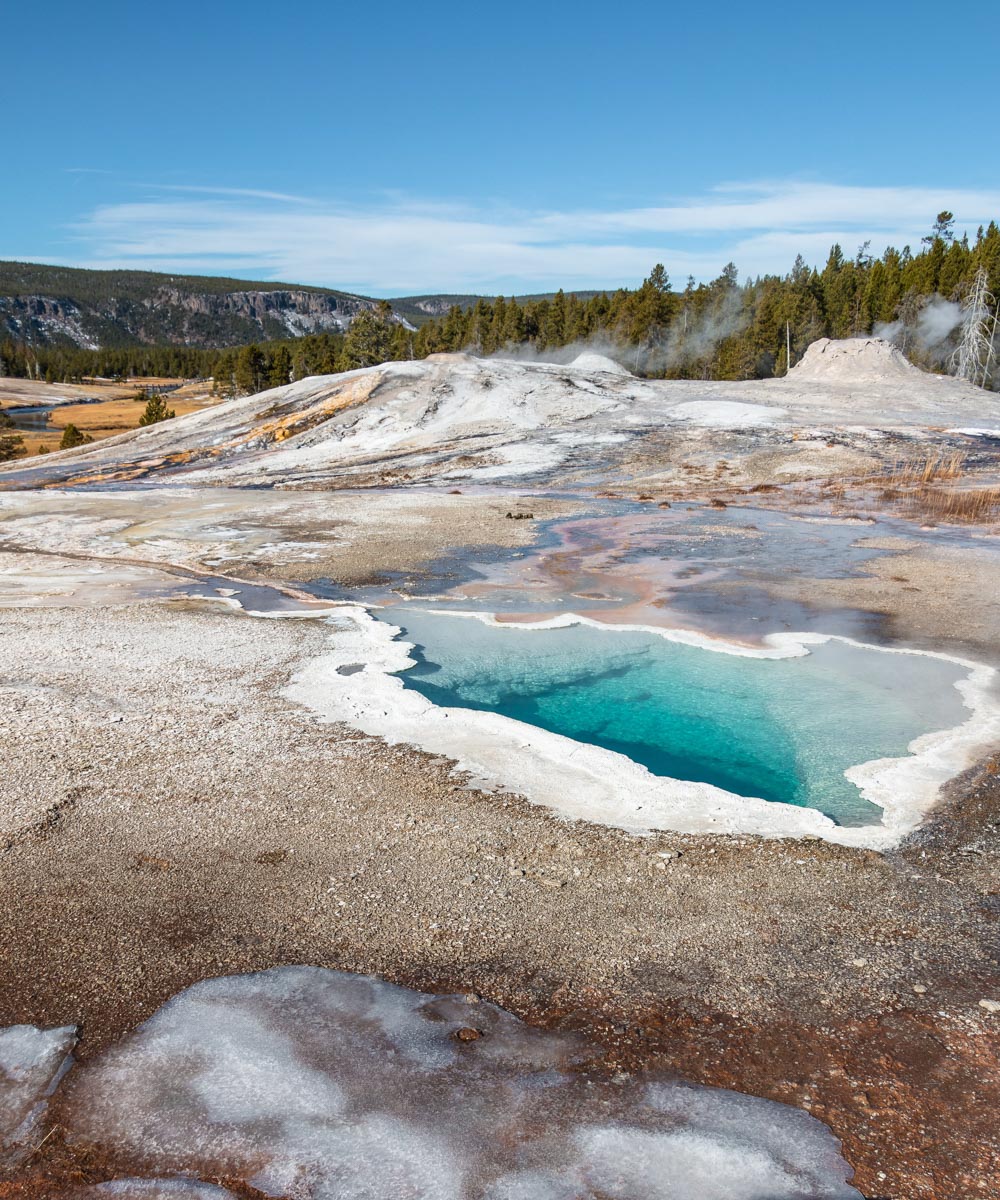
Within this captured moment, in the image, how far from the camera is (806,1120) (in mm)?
3416

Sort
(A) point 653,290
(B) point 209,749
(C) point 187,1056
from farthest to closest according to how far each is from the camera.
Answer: (A) point 653,290 < (B) point 209,749 < (C) point 187,1056

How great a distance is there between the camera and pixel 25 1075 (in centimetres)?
365

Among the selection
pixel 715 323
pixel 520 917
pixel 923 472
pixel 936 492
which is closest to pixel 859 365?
pixel 923 472

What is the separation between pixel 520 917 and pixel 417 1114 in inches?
55.8

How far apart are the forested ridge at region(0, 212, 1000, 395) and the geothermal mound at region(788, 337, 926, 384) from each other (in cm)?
1363

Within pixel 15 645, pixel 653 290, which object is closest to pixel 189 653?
pixel 15 645

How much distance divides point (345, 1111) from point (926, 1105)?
248 cm

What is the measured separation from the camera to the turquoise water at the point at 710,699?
269 inches

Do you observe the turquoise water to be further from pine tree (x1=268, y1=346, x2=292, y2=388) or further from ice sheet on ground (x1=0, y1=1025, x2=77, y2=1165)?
pine tree (x1=268, y1=346, x2=292, y2=388)

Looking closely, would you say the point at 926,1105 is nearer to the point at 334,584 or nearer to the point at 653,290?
the point at 334,584

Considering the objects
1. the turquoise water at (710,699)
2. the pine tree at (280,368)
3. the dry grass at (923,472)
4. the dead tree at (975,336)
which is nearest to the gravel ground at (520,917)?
the turquoise water at (710,699)

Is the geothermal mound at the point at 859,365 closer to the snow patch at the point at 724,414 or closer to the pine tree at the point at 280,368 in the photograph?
the snow patch at the point at 724,414

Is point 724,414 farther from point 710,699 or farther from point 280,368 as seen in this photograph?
point 280,368

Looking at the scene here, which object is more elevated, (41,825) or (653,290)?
(653,290)
